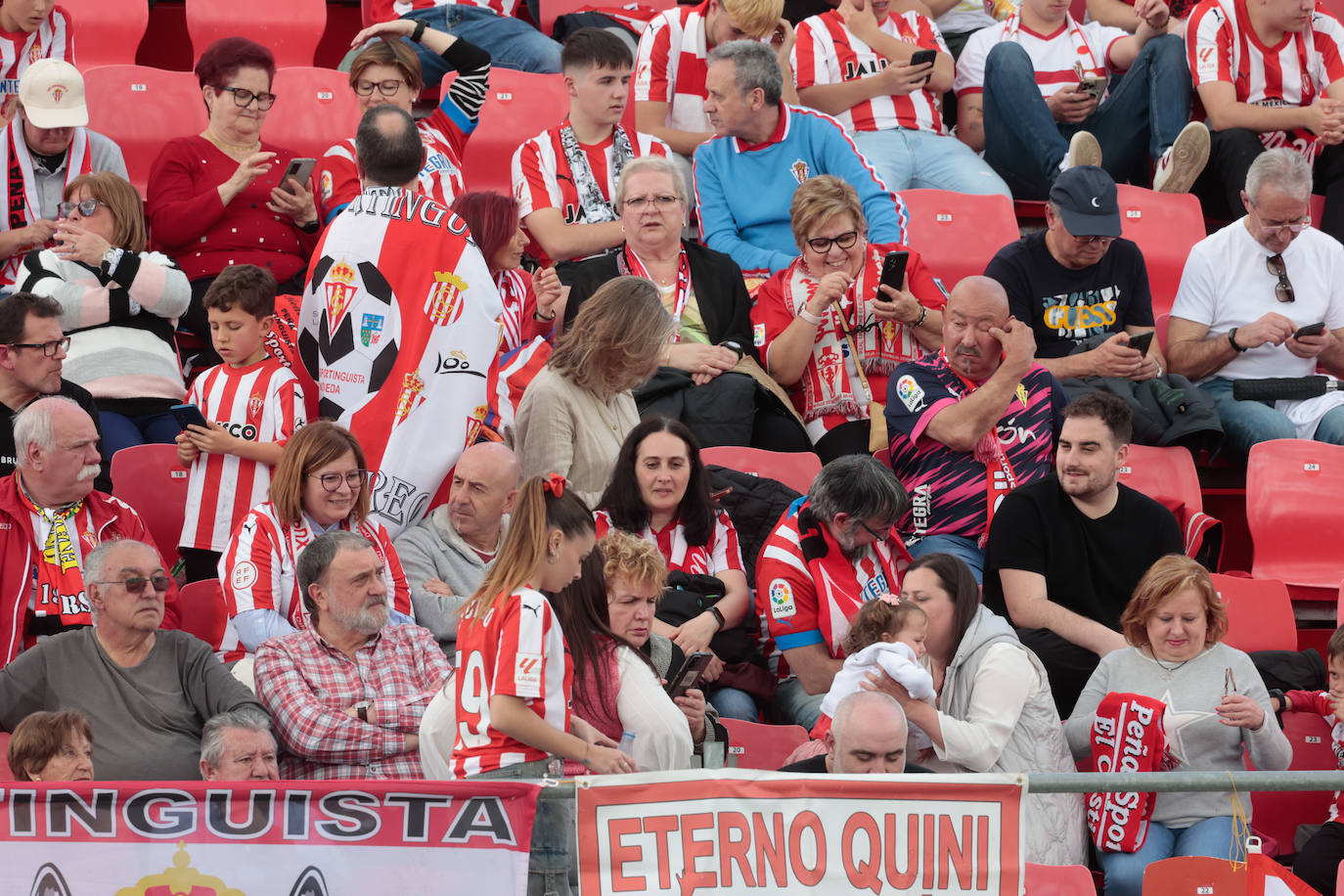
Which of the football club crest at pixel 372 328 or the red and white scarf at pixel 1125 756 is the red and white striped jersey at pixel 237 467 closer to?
the football club crest at pixel 372 328

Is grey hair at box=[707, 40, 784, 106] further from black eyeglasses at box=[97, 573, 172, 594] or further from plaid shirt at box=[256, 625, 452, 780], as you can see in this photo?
black eyeglasses at box=[97, 573, 172, 594]

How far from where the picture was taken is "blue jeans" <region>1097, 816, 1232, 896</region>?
4.43 meters

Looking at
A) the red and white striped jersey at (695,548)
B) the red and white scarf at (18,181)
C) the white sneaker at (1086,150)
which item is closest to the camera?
the red and white striped jersey at (695,548)

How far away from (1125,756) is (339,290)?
2539mm

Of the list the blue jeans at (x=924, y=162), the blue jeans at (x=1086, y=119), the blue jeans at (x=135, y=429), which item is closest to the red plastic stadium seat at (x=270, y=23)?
the blue jeans at (x=924, y=162)

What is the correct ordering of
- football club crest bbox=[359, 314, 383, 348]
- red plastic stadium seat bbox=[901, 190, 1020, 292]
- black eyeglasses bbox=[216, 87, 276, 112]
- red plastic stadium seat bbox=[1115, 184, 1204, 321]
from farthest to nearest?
red plastic stadium seat bbox=[1115, 184, 1204, 321] < red plastic stadium seat bbox=[901, 190, 1020, 292] < black eyeglasses bbox=[216, 87, 276, 112] < football club crest bbox=[359, 314, 383, 348]

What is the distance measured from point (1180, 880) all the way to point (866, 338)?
2.74 meters

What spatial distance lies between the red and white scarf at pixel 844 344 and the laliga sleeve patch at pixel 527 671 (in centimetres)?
258

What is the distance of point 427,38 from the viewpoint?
23.1 ft

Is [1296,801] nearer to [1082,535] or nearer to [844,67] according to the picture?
[1082,535]

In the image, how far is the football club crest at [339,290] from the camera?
17.0ft


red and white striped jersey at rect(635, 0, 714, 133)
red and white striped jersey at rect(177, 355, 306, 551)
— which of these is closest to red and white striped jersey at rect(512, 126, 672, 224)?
red and white striped jersey at rect(635, 0, 714, 133)

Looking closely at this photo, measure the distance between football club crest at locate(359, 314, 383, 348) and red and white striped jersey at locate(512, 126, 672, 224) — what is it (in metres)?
1.57

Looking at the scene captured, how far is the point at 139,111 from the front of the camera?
7.38 m
